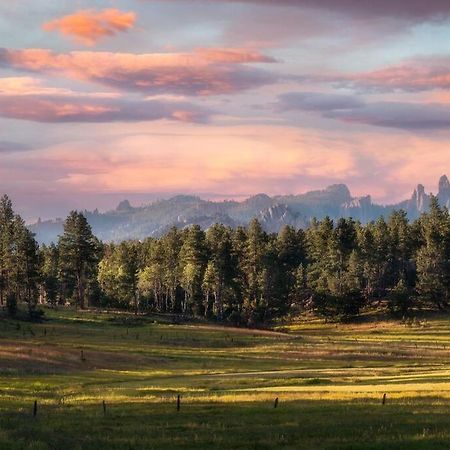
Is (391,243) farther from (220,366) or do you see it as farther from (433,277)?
(220,366)

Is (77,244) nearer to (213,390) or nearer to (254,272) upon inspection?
(254,272)

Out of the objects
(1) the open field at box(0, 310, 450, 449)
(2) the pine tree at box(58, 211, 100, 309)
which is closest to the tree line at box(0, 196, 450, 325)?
(2) the pine tree at box(58, 211, 100, 309)

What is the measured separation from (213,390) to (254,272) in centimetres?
12701

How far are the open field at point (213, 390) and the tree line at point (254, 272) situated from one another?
41655 millimetres

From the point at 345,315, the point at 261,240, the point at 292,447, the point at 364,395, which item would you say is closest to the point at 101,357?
the point at 364,395

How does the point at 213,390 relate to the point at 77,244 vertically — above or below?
below

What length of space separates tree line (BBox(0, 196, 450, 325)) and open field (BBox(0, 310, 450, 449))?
4166 cm

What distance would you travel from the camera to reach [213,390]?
5344 centimetres

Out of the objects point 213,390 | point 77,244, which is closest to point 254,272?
point 77,244

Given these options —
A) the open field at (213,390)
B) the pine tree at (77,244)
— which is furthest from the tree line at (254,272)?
the open field at (213,390)

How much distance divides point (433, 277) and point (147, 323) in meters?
75.0

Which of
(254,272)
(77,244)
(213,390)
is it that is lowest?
(213,390)

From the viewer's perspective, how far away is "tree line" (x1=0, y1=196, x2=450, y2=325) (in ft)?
530

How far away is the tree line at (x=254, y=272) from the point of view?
162 metres
